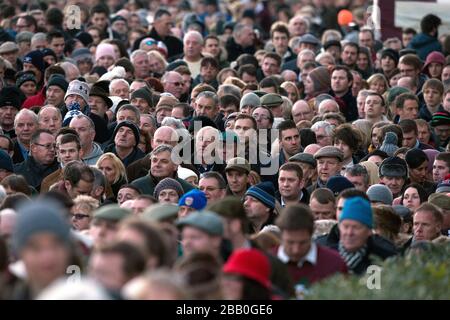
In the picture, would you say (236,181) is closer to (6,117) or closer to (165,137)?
(165,137)

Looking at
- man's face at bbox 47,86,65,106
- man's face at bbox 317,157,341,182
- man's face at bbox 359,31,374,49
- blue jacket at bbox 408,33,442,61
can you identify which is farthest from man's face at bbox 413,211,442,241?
man's face at bbox 359,31,374,49

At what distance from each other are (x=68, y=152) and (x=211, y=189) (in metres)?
1.99

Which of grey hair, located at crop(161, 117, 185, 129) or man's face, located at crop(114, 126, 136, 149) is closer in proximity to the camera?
man's face, located at crop(114, 126, 136, 149)

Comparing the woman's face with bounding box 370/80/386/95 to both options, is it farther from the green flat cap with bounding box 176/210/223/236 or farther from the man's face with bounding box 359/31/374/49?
the green flat cap with bounding box 176/210/223/236

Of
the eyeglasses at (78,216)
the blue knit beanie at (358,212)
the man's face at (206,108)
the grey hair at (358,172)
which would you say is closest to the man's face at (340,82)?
the man's face at (206,108)

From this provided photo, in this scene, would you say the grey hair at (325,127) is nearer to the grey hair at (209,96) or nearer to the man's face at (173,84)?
the grey hair at (209,96)

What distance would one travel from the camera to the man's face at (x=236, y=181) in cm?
1752

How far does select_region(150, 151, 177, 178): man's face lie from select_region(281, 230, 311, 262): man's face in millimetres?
5432

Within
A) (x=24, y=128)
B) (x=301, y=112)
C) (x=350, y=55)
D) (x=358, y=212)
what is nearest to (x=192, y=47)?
(x=350, y=55)

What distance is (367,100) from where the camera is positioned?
22344mm

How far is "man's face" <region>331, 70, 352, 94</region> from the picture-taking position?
2392 cm

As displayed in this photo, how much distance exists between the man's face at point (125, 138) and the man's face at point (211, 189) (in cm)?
248

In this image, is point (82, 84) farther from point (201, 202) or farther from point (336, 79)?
point (201, 202)

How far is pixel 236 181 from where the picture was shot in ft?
57.5
